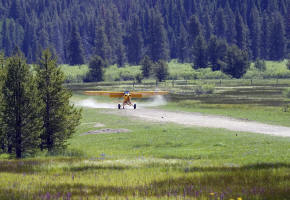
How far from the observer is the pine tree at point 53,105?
31.6 meters

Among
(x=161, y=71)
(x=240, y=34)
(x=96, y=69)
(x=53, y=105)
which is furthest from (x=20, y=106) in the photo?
(x=240, y=34)

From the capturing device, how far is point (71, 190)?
398 inches

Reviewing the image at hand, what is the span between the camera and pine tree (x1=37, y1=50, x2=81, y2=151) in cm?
3161

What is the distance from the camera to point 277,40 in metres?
178

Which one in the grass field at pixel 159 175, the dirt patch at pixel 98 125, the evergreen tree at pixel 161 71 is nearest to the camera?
the grass field at pixel 159 175

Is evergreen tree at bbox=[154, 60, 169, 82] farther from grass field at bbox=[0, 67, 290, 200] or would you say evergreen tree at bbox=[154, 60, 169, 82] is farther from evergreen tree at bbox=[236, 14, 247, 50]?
grass field at bbox=[0, 67, 290, 200]

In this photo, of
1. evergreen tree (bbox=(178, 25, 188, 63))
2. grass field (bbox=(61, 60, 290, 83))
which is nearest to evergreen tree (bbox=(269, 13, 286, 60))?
grass field (bbox=(61, 60, 290, 83))

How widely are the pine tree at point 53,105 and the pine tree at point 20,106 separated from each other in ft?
6.76

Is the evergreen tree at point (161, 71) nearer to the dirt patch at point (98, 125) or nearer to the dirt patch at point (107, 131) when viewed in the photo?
the dirt patch at point (98, 125)

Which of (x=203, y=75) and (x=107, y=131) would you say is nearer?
(x=107, y=131)

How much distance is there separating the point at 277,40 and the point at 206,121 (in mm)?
140826

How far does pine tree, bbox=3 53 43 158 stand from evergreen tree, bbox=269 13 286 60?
16029cm

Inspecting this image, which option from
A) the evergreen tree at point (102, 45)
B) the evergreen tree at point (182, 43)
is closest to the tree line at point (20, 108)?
the evergreen tree at point (102, 45)

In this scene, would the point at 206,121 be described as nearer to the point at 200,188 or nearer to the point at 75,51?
the point at 200,188
